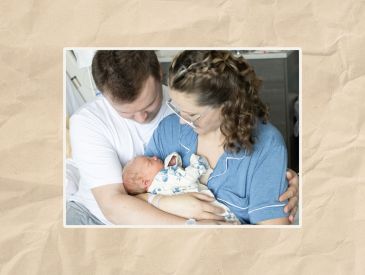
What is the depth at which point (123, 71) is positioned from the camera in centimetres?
63

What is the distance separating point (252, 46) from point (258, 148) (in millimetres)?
133

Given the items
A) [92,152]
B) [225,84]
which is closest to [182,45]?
[225,84]

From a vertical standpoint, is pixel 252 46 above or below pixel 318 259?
above

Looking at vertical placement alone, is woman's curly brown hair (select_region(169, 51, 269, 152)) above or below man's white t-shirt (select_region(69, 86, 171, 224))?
above

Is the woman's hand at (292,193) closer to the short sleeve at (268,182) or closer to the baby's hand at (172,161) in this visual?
the short sleeve at (268,182)

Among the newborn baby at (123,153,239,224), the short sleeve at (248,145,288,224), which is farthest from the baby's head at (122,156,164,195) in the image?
the short sleeve at (248,145,288,224)

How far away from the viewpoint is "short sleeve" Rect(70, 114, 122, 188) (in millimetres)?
643

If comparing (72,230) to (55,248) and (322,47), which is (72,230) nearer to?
(55,248)

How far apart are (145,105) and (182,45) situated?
92 millimetres

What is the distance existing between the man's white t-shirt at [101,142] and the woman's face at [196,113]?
2 centimetres

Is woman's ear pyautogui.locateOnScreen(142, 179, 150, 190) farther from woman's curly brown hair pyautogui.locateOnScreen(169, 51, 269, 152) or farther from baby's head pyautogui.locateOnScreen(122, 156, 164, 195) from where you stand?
woman's curly brown hair pyautogui.locateOnScreen(169, 51, 269, 152)

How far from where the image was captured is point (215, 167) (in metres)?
0.65

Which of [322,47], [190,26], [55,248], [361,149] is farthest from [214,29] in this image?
[55,248]

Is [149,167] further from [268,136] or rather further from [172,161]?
[268,136]
